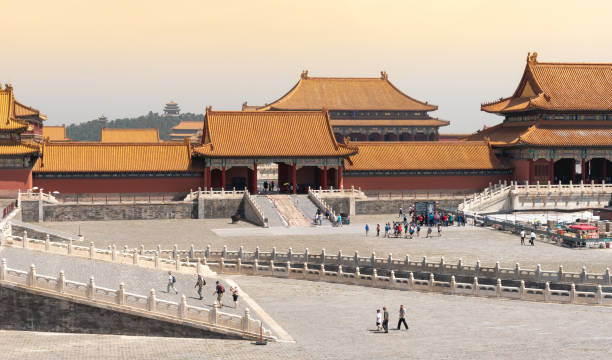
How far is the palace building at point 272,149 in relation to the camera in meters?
86.6

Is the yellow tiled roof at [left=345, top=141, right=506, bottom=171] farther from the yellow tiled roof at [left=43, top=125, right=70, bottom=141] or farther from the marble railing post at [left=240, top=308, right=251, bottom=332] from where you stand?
the yellow tiled roof at [left=43, top=125, right=70, bottom=141]

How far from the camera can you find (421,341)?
1679 inches

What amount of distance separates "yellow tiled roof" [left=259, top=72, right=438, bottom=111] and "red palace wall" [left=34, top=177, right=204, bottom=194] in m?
38.3

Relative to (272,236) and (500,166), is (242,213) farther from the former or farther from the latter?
(500,166)

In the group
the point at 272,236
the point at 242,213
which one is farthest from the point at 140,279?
the point at 242,213

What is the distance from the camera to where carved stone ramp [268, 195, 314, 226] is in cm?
7775

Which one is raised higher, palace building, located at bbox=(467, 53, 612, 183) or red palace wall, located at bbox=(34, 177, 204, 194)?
palace building, located at bbox=(467, 53, 612, 183)

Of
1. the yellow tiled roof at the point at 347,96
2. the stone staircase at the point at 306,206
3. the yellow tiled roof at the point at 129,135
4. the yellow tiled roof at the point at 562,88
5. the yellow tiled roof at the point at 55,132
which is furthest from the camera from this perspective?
the yellow tiled roof at the point at 55,132

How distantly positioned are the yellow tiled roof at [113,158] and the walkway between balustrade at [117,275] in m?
31.8

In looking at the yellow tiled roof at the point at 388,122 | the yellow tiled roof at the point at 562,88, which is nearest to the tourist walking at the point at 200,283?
the yellow tiled roof at the point at 562,88

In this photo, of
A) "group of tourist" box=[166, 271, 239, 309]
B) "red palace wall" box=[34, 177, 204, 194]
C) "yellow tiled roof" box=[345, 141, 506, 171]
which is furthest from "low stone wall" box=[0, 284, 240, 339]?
"yellow tiled roof" box=[345, 141, 506, 171]

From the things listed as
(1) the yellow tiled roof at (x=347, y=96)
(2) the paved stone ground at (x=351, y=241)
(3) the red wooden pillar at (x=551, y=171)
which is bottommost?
(2) the paved stone ground at (x=351, y=241)

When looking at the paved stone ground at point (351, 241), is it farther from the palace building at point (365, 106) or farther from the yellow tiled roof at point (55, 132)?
the yellow tiled roof at point (55, 132)

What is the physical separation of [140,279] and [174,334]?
9.33 metres
